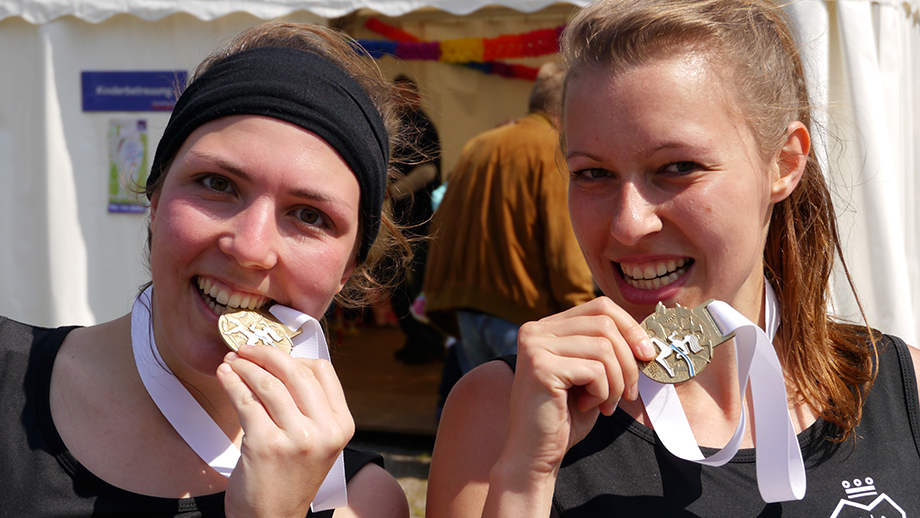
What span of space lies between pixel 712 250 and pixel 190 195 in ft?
3.66

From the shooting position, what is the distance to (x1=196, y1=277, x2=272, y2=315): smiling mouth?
1587 mm

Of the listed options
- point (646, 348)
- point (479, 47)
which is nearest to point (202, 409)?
point (646, 348)

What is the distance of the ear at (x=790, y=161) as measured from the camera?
1.76 metres

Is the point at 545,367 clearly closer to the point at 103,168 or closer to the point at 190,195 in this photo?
the point at 190,195

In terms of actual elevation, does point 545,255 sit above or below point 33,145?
below

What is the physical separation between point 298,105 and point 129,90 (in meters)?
3.52

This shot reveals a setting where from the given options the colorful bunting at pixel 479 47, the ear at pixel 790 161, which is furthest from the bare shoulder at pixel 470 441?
the colorful bunting at pixel 479 47

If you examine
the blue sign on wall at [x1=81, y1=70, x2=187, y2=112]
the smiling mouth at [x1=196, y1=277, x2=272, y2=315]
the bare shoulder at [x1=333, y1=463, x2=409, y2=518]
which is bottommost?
the bare shoulder at [x1=333, y1=463, x2=409, y2=518]

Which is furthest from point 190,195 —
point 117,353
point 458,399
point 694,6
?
point 694,6

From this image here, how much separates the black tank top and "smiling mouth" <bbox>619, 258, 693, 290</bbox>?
30 cm

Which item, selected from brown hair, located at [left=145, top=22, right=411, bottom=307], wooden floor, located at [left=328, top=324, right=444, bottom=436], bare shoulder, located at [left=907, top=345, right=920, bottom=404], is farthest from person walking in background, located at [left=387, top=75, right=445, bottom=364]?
bare shoulder, located at [left=907, top=345, right=920, bottom=404]

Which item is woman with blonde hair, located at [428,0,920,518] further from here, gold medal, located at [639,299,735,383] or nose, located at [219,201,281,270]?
nose, located at [219,201,281,270]

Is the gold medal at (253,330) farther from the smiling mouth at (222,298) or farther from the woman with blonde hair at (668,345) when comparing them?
the woman with blonde hair at (668,345)

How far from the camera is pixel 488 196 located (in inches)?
179
